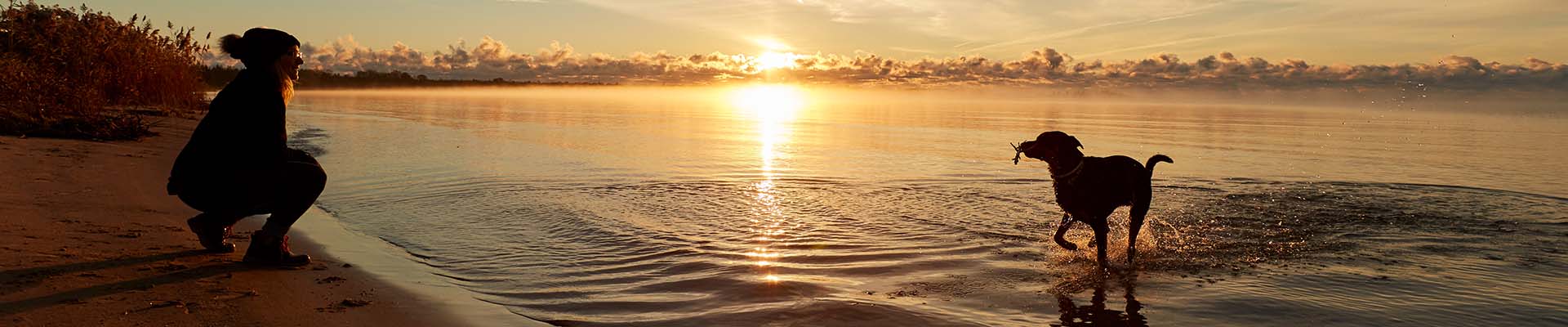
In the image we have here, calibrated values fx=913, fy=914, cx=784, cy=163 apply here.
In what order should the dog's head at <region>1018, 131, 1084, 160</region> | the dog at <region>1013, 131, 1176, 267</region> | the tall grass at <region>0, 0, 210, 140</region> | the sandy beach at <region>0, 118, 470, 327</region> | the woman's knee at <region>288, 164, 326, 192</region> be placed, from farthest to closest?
the tall grass at <region>0, 0, 210, 140</region>, the dog's head at <region>1018, 131, 1084, 160</region>, the dog at <region>1013, 131, 1176, 267</region>, the woman's knee at <region>288, 164, 326, 192</region>, the sandy beach at <region>0, 118, 470, 327</region>

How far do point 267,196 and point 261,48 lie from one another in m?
1.11

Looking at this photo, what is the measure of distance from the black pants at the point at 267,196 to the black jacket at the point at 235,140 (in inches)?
1.3

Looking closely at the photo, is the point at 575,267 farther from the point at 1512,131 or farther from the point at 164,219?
the point at 1512,131

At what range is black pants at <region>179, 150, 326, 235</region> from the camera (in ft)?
22.3

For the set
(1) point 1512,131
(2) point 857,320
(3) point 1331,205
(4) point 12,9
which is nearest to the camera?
(2) point 857,320

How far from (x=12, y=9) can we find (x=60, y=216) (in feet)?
60.0

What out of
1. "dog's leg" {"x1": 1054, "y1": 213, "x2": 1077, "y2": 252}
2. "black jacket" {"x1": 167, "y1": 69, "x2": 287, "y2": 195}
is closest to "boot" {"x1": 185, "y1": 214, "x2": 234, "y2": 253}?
"black jacket" {"x1": 167, "y1": 69, "x2": 287, "y2": 195}

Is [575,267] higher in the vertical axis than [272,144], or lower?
lower

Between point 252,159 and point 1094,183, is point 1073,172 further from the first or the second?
point 252,159

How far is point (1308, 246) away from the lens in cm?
895

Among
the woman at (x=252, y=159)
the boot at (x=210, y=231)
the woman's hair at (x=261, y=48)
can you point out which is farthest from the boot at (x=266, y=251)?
the woman's hair at (x=261, y=48)

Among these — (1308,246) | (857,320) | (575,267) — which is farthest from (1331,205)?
(575,267)

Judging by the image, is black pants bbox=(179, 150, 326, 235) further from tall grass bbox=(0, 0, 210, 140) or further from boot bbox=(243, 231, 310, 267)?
tall grass bbox=(0, 0, 210, 140)

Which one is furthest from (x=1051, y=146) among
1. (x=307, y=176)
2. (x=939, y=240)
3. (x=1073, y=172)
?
(x=307, y=176)
